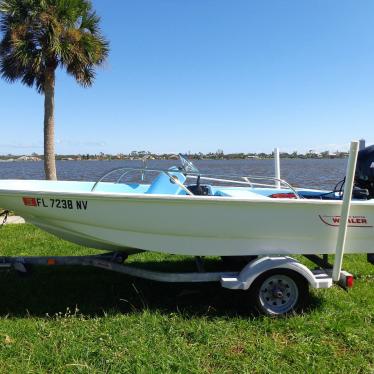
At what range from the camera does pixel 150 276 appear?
4.12m

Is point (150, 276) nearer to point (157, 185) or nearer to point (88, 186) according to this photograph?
point (157, 185)

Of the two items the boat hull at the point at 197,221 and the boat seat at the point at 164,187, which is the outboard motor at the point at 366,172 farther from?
the boat seat at the point at 164,187

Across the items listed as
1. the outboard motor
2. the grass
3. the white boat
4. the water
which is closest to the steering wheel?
the water

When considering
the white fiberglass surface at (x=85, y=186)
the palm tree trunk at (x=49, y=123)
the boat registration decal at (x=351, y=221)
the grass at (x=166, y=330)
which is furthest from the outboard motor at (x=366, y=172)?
the palm tree trunk at (x=49, y=123)

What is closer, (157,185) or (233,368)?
(233,368)

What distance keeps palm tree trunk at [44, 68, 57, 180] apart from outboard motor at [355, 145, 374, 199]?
11963 millimetres

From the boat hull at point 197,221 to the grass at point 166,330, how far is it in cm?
65

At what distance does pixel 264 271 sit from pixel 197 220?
0.79m

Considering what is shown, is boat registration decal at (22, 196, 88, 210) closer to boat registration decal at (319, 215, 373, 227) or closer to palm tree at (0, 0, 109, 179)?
boat registration decal at (319, 215, 373, 227)

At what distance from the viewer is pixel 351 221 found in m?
4.04

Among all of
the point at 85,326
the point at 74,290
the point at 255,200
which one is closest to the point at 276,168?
the point at 255,200

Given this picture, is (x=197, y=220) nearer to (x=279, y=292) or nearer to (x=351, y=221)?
(x=279, y=292)

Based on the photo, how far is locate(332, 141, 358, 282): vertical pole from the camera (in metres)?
3.73

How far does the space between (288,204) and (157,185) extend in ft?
5.01
